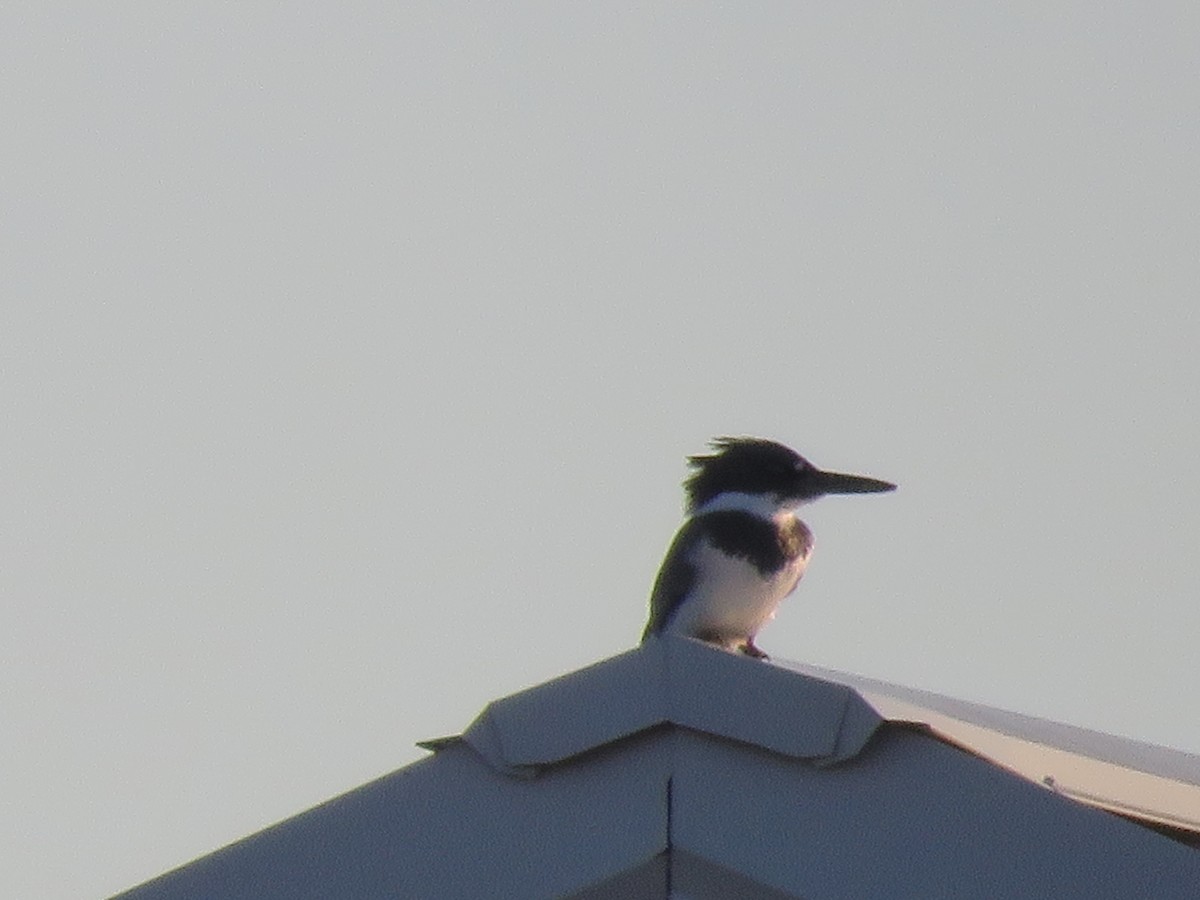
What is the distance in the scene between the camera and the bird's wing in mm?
6191

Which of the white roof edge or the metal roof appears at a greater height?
the metal roof

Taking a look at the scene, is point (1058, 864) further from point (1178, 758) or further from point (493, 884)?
point (1178, 758)

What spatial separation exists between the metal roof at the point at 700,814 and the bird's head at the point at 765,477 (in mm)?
3271

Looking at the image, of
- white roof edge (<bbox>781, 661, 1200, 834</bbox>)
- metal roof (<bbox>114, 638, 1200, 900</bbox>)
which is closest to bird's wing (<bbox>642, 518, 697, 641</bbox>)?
white roof edge (<bbox>781, 661, 1200, 834</bbox>)

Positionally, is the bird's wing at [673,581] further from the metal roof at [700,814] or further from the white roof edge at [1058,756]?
the metal roof at [700,814]

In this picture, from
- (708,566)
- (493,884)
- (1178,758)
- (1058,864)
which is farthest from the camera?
(708,566)

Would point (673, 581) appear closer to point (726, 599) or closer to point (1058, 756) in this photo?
point (726, 599)

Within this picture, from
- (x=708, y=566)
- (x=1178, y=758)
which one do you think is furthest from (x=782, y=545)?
(x=1178, y=758)

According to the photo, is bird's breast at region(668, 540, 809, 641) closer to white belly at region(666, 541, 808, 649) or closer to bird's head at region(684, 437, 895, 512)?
white belly at region(666, 541, 808, 649)

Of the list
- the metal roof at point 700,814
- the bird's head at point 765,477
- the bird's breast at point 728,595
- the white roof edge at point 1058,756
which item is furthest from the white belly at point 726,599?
the metal roof at point 700,814

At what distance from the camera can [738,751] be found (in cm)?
321

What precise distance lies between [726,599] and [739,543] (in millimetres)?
179

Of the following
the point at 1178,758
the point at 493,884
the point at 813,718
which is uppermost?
the point at 813,718

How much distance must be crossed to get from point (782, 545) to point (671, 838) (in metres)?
3.16
